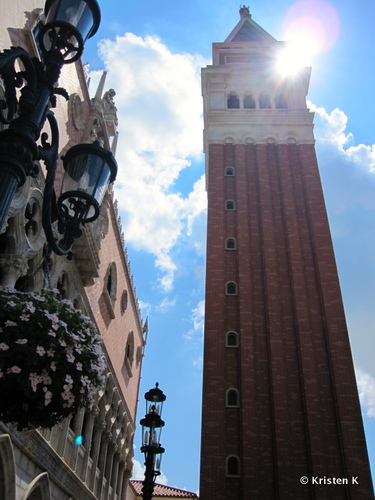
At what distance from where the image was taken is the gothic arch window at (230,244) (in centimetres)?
2025

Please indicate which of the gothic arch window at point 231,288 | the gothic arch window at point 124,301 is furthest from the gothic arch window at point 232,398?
the gothic arch window at point 124,301

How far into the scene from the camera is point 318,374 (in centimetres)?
1688

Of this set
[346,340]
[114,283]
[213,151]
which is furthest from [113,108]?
[346,340]

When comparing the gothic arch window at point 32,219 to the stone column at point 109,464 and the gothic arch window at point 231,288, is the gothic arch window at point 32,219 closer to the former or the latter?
the stone column at point 109,464

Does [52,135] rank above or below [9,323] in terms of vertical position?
above

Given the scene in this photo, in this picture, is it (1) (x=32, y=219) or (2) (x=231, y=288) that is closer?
(1) (x=32, y=219)

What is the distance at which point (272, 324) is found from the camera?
18.0 m

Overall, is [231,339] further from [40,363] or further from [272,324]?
[40,363]

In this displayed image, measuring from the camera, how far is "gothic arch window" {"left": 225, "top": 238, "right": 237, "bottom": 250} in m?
20.2

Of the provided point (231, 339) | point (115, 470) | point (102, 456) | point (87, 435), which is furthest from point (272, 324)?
point (87, 435)

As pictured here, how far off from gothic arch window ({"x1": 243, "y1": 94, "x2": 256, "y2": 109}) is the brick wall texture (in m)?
4.24

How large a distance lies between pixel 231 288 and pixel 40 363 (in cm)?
1575

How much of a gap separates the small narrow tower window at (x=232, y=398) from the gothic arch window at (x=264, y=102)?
15.1m

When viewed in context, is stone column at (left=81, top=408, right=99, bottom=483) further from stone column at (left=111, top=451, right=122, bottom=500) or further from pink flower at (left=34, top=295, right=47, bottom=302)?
pink flower at (left=34, top=295, right=47, bottom=302)
